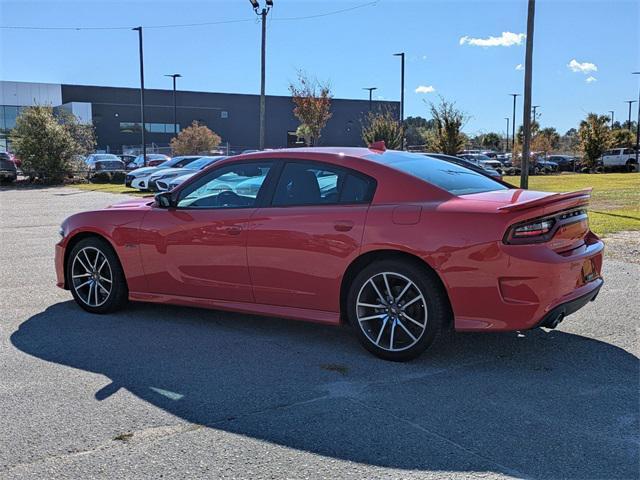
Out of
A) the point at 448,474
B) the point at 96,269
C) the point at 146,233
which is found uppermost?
the point at 146,233

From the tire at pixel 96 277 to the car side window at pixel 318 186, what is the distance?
1858 millimetres

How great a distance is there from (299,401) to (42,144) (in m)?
31.8

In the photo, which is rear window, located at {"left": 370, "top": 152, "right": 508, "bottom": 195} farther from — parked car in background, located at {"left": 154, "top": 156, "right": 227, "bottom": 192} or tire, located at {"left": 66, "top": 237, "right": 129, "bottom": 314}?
parked car in background, located at {"left": 154, "top": 156, "right": 227, "bottom": 192}

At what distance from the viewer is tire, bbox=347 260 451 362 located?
4.49 meters

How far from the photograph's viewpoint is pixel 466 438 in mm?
3451

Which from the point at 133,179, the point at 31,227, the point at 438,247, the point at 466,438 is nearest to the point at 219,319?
the point at 438,247

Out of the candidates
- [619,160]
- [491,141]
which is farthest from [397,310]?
[491,141]

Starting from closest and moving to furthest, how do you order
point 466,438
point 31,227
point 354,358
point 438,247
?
point 466,438
point 438,247
point 354,358
point 31,227

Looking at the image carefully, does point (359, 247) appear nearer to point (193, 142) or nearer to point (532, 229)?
point (532, 229)

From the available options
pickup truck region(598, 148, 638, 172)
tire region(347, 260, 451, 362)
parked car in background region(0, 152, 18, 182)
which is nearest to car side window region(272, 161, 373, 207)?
tire region(347, 260, 451, 362)

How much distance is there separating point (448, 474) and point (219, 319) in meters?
3.28

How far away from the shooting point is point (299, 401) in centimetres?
397

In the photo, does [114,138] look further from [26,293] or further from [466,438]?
[466,438]

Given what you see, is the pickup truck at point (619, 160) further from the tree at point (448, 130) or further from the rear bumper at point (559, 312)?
the rear bumper at point (559, 312)
